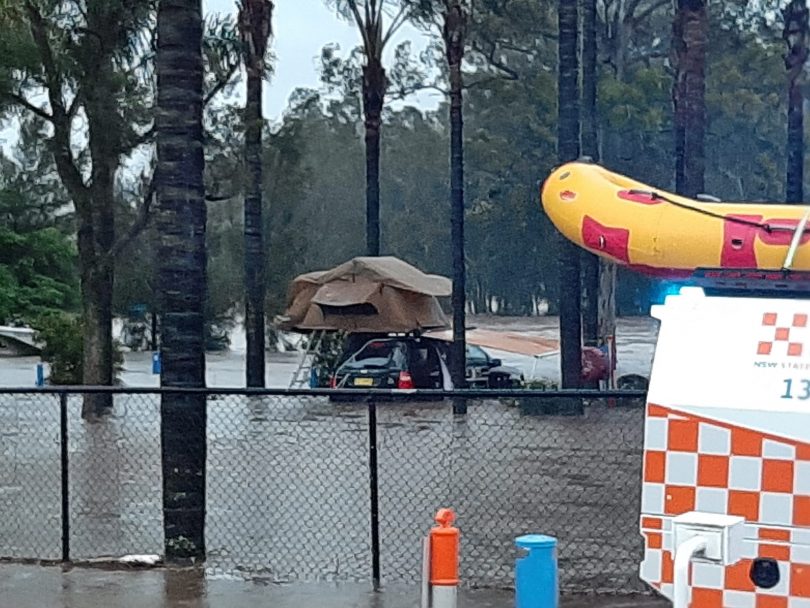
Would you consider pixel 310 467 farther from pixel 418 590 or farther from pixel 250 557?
pixel 418 590

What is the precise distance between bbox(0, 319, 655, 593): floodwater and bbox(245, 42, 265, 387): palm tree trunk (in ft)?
24.7

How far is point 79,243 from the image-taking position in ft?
81.6

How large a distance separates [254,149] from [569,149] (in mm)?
9212

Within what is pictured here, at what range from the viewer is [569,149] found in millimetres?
22875

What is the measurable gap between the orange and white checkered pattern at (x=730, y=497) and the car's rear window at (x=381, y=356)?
22581 mm

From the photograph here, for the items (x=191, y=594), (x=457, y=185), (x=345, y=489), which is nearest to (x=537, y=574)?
(x=191, y=594)

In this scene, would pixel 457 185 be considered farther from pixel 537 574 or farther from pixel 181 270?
pixel 537 574

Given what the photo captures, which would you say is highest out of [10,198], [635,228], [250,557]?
[10,198]

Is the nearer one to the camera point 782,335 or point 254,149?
point 782,335

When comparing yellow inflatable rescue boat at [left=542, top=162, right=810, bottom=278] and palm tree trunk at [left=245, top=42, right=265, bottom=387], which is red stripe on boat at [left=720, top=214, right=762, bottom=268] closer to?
yellow inflatable rescue boat at [left=542, top=162, right=810, bottom=278]

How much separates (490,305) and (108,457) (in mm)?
48870

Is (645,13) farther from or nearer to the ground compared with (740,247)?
farther from the ground

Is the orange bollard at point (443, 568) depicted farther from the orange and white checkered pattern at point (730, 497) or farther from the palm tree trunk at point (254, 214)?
the palm tree trunk at point (254, 214)

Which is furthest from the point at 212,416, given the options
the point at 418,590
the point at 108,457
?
the point at 418,590
